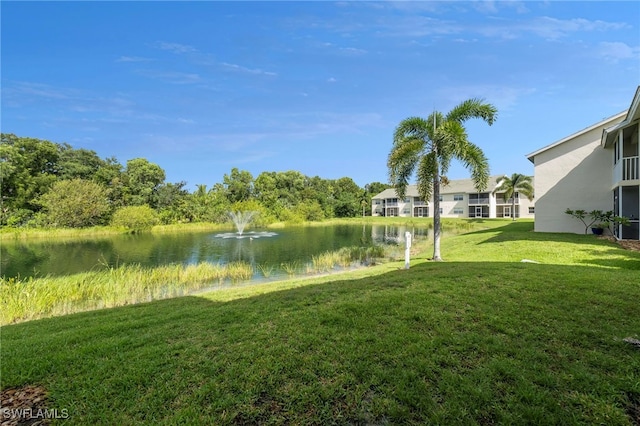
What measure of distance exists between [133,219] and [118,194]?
10606 millimetres

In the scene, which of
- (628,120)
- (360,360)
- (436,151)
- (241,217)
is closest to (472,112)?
(436,151)

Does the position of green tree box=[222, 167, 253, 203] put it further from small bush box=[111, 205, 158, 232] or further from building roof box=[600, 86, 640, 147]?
building roof box=[600, 86, 640, 147]

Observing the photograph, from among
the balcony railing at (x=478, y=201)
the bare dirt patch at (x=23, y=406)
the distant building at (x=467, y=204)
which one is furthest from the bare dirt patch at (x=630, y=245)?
the balcony railing at (x=478, y=201)

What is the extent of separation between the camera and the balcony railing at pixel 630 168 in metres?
12.6

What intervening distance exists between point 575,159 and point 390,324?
1956 centimetres

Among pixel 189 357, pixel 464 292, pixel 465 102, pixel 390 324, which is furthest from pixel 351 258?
pixel 189 357

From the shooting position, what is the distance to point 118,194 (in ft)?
145

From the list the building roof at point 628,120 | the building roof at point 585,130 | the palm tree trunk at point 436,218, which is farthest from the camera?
the building roof at point 585,130

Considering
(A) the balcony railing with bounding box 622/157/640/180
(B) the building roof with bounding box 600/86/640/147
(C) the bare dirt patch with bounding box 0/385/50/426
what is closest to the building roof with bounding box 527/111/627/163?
(B) the building roof with bounding box 600/86/640/147

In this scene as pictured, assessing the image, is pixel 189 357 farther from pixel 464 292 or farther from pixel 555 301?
pixel 555 301

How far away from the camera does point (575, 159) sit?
1731 cm

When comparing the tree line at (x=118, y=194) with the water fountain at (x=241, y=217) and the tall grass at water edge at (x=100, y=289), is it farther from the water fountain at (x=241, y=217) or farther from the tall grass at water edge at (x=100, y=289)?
the tall grass at water edge at (x=100, y=289)

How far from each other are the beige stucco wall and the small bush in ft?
134

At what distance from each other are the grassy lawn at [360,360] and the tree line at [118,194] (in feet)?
125
